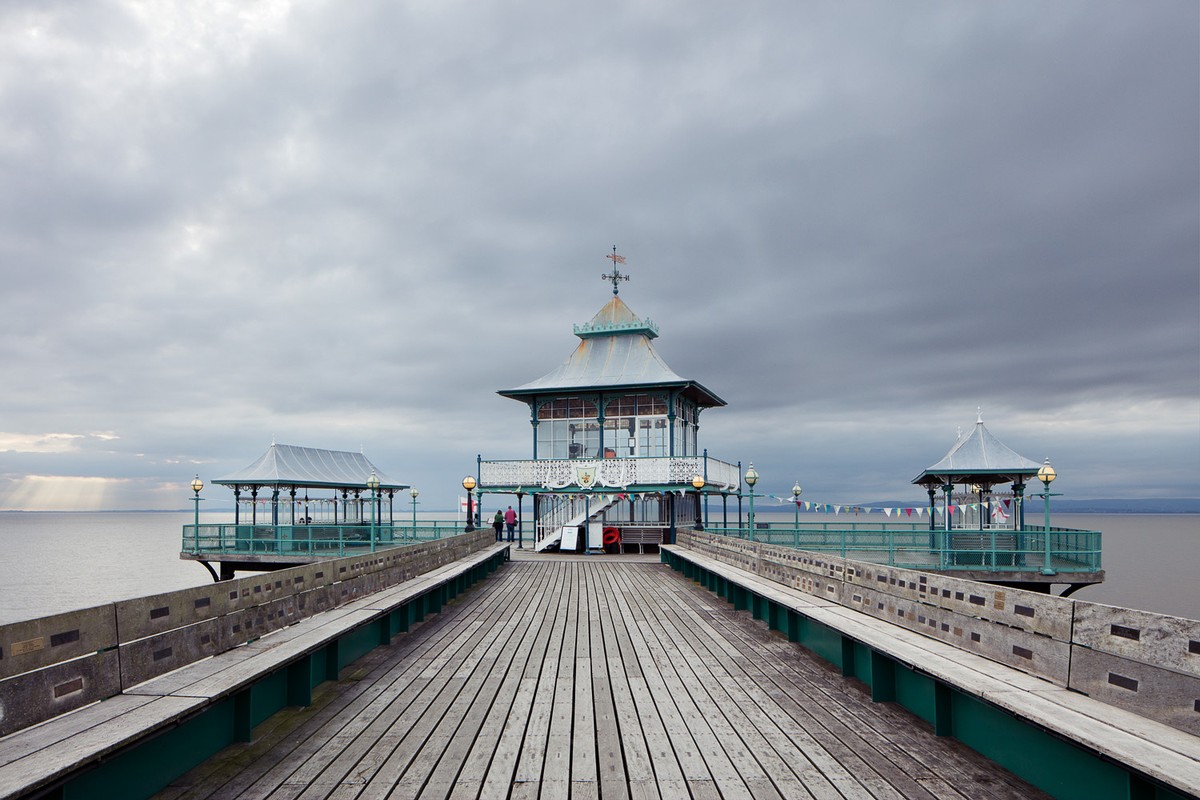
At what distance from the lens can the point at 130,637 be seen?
4895 millimetres


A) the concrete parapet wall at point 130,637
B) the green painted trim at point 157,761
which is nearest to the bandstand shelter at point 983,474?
the concrete parapet wall at point 130,637

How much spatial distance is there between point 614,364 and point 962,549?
49.2ft

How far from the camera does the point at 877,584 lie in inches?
325

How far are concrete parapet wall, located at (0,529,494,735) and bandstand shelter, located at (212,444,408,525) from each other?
86.2ft

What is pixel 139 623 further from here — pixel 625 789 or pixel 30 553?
pixel 30 553

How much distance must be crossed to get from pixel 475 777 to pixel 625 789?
0.92 metres

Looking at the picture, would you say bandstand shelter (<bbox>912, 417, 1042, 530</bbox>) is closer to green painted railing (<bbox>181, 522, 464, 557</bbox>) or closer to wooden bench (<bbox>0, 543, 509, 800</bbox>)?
green painted railing (<bbox>181, 522, 464, 557</bbox>)

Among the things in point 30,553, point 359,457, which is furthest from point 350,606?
point 30,553

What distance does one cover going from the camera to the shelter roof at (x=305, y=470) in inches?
1363

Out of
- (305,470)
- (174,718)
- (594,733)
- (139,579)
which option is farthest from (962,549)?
(139,579)

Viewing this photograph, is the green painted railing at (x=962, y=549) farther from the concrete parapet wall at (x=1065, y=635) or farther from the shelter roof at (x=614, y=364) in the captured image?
the concrete parapet wall at (x=1065, y=635)

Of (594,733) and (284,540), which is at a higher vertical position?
(594,733)

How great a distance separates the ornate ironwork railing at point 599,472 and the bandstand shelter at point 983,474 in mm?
8244

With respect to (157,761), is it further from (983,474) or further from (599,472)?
(983,474)
